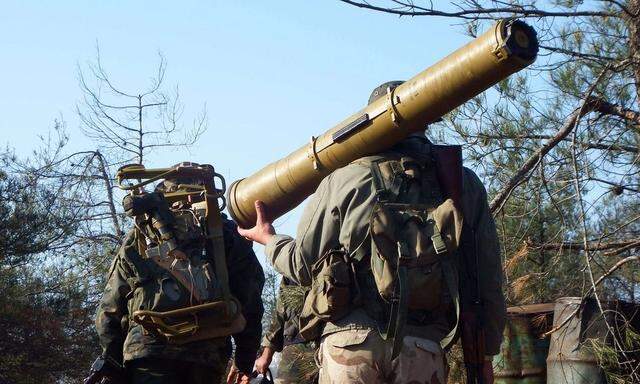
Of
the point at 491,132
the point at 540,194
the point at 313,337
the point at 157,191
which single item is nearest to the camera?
the point at 313,337

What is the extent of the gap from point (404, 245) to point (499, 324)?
2.27 ft

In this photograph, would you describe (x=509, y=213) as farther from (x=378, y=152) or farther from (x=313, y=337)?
(x=313, y=337)

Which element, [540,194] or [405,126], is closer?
[405,126]

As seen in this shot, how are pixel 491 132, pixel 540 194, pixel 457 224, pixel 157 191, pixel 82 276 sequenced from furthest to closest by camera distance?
pixel 82 276
pixel 491 132
pixel 540 194
pixel 157 191
pixel 457 224

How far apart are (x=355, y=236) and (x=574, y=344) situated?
353 cm

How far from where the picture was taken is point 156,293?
17.1 ft

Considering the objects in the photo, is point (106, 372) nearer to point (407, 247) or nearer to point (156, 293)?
point (156, 293)

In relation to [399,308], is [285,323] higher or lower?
higher

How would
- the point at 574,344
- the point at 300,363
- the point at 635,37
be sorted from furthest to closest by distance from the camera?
the point at 300,363 → the point at 574,344 → the point at 635,37

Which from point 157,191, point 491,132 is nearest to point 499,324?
point 157,191

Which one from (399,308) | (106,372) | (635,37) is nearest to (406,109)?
(399,308)

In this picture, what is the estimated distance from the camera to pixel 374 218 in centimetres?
421

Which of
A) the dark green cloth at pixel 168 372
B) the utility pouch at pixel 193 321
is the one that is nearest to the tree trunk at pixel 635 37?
the utility pouch at pixel 193 321

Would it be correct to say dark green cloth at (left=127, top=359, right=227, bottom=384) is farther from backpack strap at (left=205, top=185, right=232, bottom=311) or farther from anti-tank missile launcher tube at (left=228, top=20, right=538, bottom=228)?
anti-tank missile launcher tube at (left=228, top=20, right=538, bottom=228)
